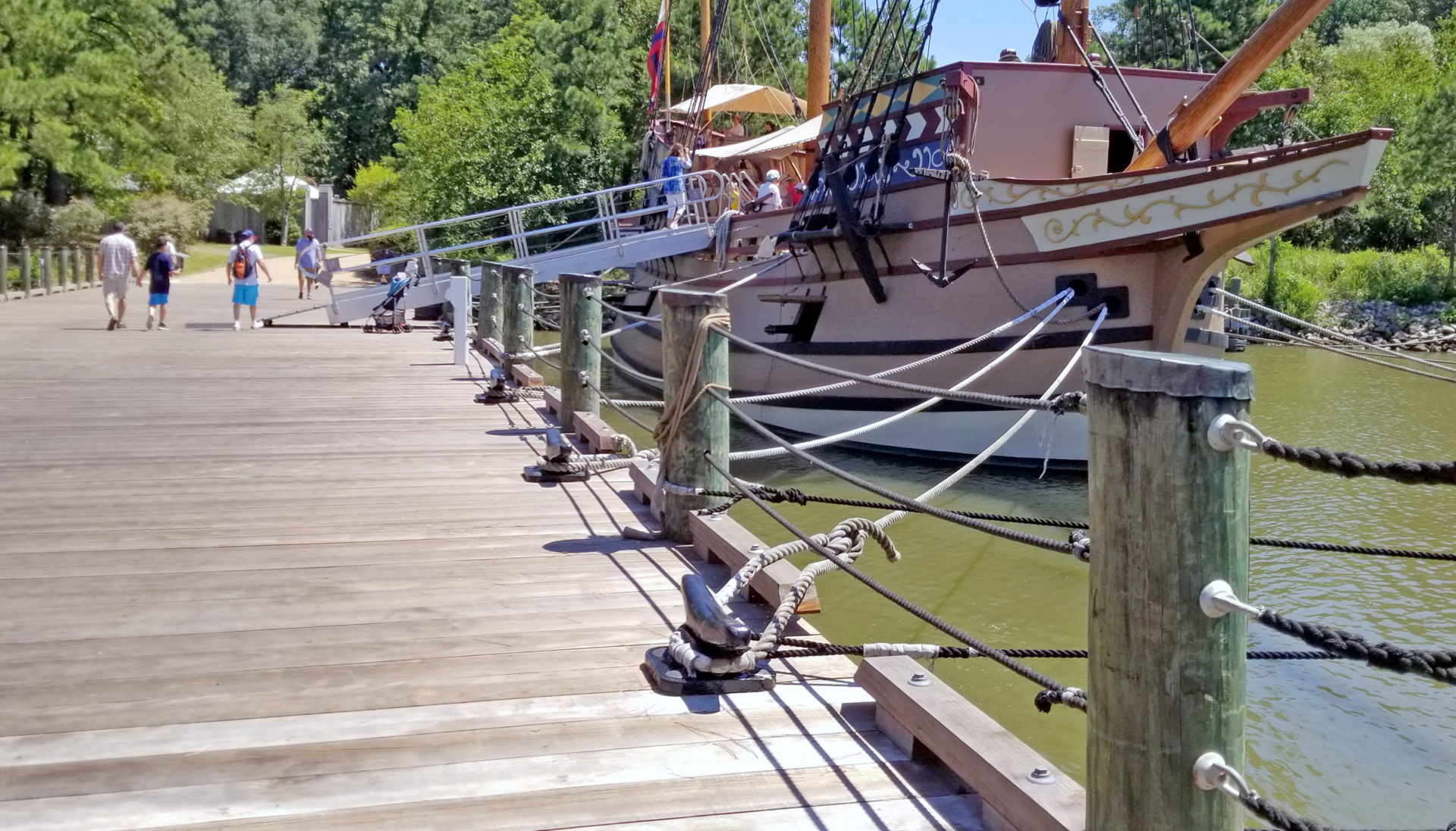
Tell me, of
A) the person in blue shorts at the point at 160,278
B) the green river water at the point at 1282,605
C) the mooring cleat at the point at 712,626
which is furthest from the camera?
the person in blue shorts at the point at 160,278

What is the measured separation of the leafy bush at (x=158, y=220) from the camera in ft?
119

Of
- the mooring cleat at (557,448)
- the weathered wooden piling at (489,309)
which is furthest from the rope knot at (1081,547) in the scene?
the weathered wooden piling at (489,309)

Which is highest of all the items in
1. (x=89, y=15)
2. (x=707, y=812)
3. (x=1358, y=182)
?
(x=89, y=15)

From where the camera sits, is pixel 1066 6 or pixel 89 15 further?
pixel 89 15

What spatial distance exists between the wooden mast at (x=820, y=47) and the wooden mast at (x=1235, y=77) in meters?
7.40

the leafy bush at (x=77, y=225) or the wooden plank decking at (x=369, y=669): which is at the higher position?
the leafy bush at (x=77, y=225)

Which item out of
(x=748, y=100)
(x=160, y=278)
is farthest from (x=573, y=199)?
(x=748, y=100)

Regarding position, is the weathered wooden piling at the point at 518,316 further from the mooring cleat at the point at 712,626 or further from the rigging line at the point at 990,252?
the mooring cleat at the point at 712,626

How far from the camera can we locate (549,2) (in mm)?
41438

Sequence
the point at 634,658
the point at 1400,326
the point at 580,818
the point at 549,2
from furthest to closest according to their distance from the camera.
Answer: the point at 549,2 < the point at 1400,326 < the point at 634,658 < the point at 580,818

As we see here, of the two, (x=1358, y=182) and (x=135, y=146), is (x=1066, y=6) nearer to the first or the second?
(x=1358, y=182)

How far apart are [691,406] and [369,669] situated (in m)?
1.83

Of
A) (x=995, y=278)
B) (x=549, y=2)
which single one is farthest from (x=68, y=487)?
(x=549, y=2)

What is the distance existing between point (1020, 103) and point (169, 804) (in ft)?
34.5
